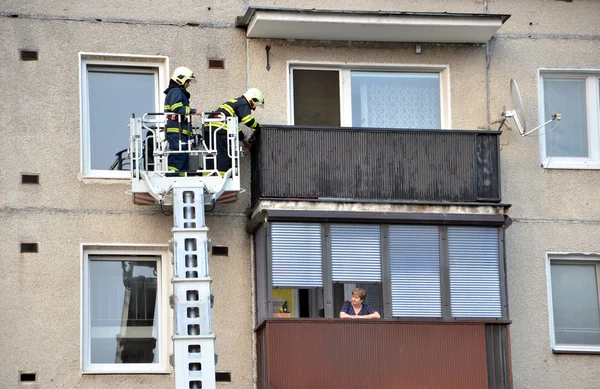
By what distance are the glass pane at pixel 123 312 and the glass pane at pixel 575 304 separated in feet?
20.8

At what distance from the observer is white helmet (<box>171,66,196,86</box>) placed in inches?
973

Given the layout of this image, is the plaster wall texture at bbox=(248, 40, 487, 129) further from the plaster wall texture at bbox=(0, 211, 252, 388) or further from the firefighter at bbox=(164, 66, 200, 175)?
the plaster wall texture at bbox=(0, 211, 252, 388)

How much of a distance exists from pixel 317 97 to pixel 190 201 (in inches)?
161

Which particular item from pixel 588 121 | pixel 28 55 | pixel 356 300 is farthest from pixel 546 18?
pixel 28 55

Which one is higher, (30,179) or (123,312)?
(30,179)

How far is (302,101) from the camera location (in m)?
26.4

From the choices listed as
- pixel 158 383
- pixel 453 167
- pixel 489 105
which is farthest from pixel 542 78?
pixel 158 383

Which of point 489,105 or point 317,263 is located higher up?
point 489,105

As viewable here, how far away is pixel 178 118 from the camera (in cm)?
2445

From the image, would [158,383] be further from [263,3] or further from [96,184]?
[263,3]

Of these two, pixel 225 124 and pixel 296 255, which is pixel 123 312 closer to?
pixel 296 255

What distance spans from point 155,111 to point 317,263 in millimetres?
3611

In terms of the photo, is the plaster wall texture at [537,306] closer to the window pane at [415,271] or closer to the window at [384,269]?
the window at [384,269]

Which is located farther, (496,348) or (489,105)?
(489,105)
